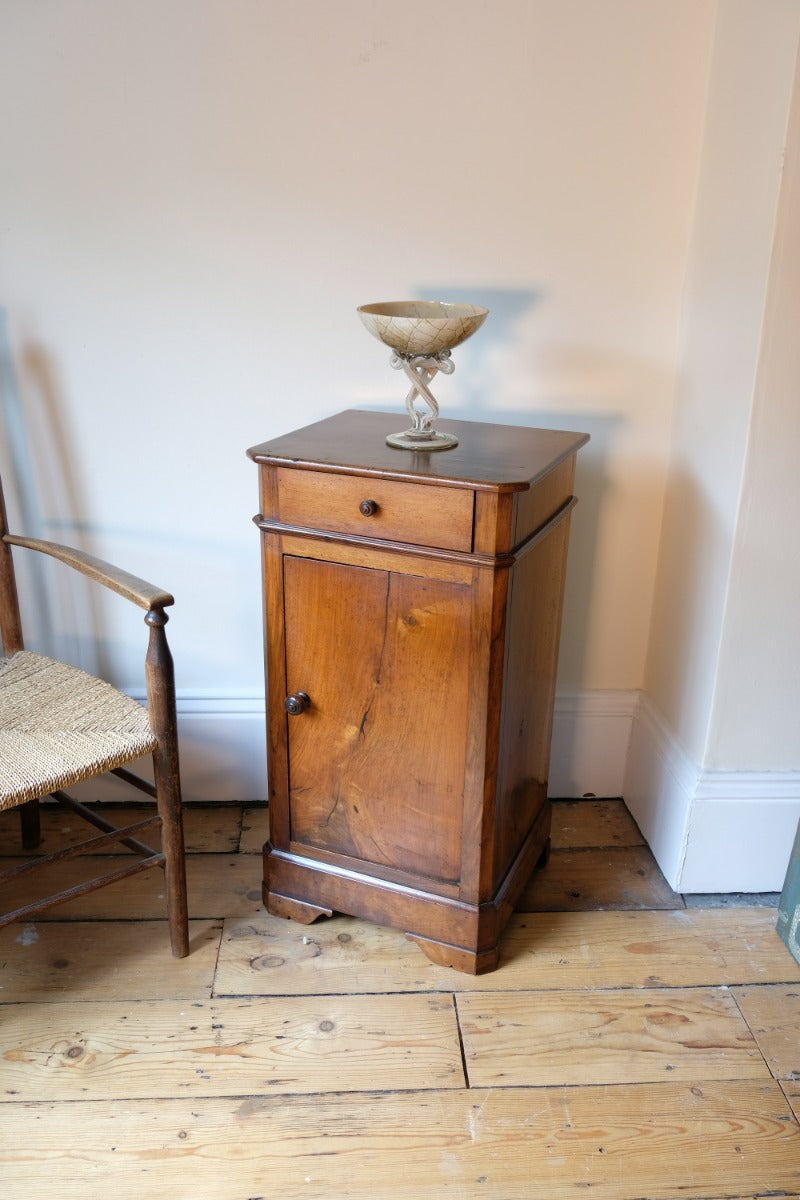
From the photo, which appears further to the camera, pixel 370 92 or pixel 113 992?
pixel 370 92

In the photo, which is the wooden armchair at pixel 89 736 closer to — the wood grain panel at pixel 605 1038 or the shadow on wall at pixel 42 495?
the shadow on wall at pixel 42 495

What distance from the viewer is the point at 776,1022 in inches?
59.9

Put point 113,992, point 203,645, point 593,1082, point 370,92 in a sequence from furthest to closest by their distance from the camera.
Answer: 1. point 203,645
2. point 370,92
3. point 113,992
4. point 593,1082

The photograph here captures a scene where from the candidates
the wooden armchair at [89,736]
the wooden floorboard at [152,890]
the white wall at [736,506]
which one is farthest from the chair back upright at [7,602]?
the white wall at [736,506]

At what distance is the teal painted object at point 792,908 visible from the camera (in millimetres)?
1652

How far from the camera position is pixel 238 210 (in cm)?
173

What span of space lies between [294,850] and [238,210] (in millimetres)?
1158

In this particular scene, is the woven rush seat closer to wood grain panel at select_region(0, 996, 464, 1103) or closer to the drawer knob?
the drawer knob

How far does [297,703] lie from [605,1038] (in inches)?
28.1

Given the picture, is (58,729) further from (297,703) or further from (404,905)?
(404,905)

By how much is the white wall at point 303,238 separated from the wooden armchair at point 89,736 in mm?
336

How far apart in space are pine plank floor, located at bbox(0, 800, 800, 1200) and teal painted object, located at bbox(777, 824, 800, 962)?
3 centimetres

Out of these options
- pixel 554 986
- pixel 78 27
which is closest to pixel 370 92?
pixel 78 27

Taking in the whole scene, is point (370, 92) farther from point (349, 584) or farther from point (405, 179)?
point (349, 584)
